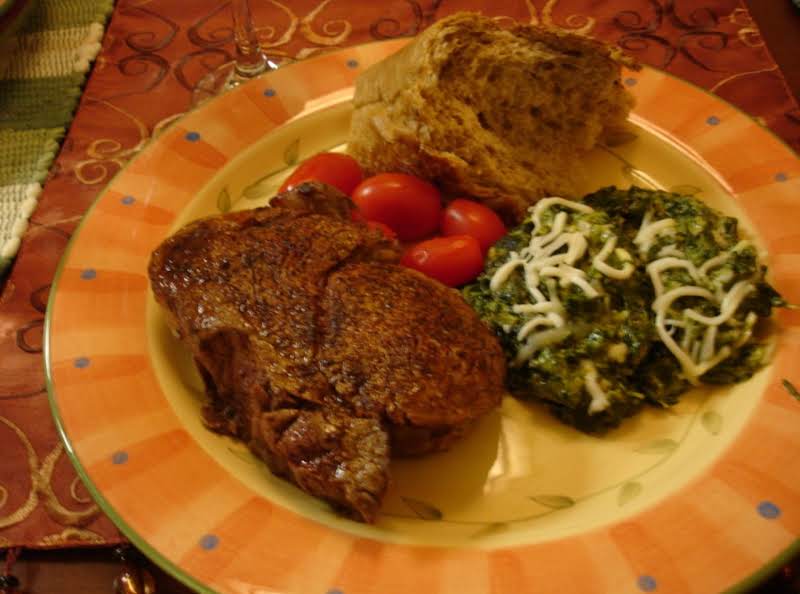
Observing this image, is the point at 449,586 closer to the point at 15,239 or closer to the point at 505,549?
the point at 505,549

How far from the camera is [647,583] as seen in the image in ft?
6.11

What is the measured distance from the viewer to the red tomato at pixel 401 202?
116 inches

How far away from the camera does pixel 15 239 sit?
311 cm

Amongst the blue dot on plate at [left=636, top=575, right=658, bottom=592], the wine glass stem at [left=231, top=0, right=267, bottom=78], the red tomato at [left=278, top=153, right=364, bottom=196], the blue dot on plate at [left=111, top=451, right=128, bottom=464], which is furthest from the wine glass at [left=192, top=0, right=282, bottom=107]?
the blue dot on plate at [left=636, top=575, right=658, bottom=592]

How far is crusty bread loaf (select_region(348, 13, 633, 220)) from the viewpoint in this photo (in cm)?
295

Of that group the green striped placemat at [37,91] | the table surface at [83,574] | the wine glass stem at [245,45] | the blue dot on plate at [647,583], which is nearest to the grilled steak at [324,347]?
the table surface at [83,574]

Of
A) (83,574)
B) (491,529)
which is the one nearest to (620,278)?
(491,529)

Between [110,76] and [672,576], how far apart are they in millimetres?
3568

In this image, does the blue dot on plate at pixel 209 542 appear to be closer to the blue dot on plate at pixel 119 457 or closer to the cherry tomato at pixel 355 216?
the blue dot on plate at pixel 119 457

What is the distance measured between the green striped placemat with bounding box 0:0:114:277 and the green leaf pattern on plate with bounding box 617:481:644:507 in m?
2.56

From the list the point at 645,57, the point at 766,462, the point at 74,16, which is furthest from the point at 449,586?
the point at 74,16

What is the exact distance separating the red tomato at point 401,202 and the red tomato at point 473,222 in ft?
0.27

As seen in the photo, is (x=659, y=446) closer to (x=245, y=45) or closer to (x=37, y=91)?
(x=245, y=45)

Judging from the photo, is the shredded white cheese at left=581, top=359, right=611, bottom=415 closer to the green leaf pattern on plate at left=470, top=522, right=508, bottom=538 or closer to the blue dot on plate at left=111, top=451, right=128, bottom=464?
the green leaf pattern on plate at left=470, top=522, right=508, bottom=538
